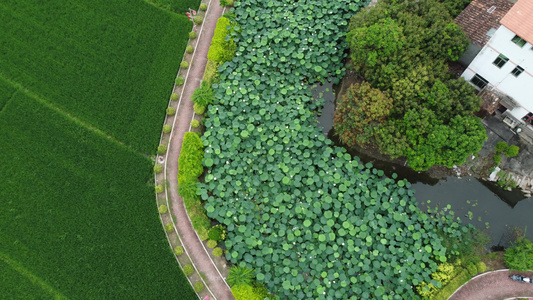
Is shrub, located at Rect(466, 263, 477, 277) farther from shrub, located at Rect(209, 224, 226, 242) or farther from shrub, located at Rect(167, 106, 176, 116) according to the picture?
shrub, located at Rect(167, 106, 176, 116)

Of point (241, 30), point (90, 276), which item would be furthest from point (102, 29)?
point (90, 276)

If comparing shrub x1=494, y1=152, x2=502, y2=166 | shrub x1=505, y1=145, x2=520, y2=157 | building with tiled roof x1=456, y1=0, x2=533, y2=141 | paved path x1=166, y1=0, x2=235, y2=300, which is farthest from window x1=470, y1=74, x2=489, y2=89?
paved path x1=166, y1=0, x2=235, y2=300

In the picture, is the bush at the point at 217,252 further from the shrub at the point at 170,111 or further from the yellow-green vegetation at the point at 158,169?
the shrub at the point at 170,111

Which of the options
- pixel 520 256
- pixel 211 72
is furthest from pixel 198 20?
pixel 520 256

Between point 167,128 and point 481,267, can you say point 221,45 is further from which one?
point 481,267

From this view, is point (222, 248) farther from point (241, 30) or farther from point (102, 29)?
point (102, 29)

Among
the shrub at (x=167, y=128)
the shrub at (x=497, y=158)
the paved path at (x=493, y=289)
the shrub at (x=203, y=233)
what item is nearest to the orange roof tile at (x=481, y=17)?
the shrub at (x=497, y=158)
